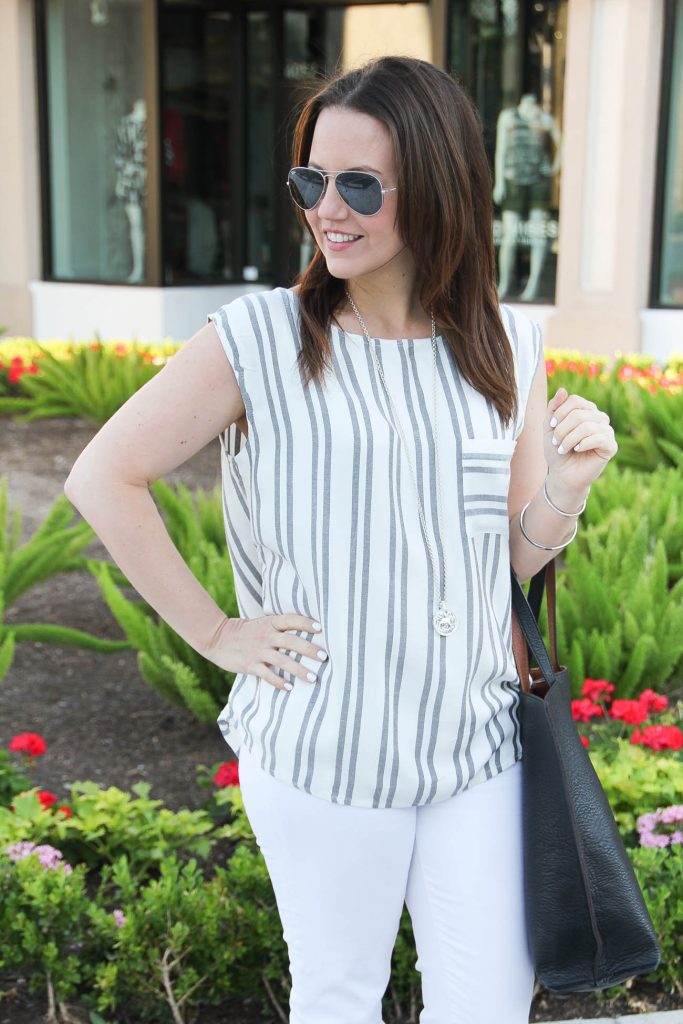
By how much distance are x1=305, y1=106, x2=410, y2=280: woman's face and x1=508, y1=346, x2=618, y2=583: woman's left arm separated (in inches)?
11.4

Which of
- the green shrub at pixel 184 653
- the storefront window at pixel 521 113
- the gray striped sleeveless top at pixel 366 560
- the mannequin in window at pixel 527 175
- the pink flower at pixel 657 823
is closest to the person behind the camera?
the gray striped sleeveless top at pixel 366 560

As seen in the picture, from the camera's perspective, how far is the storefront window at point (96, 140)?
12.3 meters

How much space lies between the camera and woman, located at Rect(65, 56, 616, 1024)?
1.53 meters

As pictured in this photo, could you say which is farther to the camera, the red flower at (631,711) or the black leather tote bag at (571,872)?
the red flower at (631,711)

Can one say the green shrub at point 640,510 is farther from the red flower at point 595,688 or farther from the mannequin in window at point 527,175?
the mannequin in window at point 527,175

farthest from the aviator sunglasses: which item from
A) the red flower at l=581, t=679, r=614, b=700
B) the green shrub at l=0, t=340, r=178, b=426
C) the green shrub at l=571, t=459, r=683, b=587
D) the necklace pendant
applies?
the green shrub at l=0, t=340, r=178, b=426

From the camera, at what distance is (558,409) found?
164cm

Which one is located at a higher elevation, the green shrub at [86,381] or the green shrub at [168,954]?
the green shrub at [86,381]

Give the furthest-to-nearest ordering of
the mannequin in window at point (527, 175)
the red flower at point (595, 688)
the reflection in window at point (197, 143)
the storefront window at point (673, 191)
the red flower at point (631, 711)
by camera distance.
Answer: the reflection in window at point (197, 143)
the mannequin in window at point (527, 175)
the storefront window at point (673, 191)
the red flower at point (595, 688)
the red flower at point (631, 711)

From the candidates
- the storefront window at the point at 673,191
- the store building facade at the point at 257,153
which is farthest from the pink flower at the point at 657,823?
the storefront window at the point at 673,191

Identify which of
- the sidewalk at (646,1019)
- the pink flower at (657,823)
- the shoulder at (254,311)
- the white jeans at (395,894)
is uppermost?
the shoulder at (254,311)

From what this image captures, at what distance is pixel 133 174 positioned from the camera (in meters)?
12.5

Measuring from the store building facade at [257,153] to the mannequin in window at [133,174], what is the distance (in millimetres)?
20

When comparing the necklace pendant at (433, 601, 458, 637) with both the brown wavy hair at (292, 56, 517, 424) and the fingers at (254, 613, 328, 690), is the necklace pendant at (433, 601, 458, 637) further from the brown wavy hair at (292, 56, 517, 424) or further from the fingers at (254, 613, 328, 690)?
the brown wavy hair at (292, 56, 517, 424)
